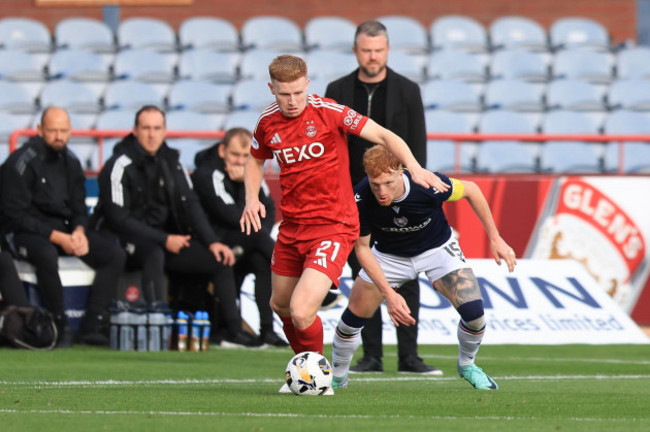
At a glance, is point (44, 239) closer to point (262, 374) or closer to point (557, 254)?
point (262, 374)

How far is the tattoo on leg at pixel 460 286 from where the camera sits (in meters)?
7.57

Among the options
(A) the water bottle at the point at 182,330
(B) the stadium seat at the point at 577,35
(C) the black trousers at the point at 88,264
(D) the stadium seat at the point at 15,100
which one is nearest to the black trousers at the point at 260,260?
(A) the water bottle at the point at 182,330

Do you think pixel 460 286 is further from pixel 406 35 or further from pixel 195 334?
pixel 406 35

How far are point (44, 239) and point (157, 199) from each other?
1093mm

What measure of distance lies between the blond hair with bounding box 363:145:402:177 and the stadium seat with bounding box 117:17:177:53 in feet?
36.0

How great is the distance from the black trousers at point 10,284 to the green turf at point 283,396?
1.86 feet

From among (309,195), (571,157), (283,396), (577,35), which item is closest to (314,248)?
(309,195)

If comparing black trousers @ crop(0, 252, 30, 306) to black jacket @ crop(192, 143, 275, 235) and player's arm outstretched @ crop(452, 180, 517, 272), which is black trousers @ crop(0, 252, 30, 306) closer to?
A: black jacket @ crop(192, 143, 275, 235)

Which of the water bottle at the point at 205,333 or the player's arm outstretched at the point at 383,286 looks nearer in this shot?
the player's arm outstretched at the point at 383,286

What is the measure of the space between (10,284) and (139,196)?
1437mm

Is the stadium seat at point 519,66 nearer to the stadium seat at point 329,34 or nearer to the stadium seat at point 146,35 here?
the stadium seat at point 329,34

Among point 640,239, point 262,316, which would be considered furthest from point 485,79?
point 262,316

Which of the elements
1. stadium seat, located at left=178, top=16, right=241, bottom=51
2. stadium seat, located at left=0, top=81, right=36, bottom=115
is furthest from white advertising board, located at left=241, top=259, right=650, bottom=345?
stadium seat, located at left=178, top=16, right=241, bottom=51

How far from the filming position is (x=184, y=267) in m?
11.2
